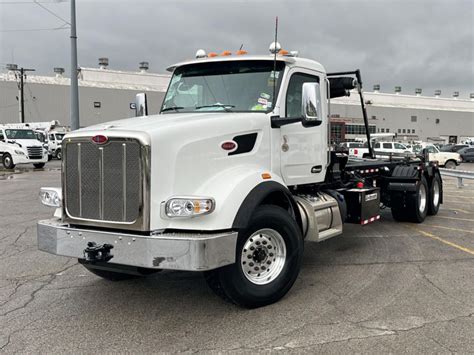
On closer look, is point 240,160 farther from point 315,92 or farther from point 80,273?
point 80,273

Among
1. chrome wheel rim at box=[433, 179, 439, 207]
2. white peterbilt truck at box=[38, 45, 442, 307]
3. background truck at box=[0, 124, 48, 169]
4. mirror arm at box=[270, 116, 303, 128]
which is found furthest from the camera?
background truck at box=[0, 124, 48, 169]

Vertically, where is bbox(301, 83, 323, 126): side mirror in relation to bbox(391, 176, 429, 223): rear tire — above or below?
above

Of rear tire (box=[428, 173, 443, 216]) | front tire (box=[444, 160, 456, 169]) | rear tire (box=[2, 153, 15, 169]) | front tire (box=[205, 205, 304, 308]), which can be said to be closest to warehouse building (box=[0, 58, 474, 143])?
front tire (box=[444, 160, 456, 169])

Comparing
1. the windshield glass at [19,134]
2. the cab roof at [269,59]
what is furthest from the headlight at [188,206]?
the windshield glass at [19,134]

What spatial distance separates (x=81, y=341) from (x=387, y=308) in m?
2.90

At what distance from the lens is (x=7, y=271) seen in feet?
19.2

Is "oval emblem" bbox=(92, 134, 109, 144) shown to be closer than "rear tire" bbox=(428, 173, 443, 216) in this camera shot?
Yes

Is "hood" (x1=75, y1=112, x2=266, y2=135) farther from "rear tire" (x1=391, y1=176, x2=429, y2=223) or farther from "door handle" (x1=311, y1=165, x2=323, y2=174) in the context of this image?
"rear tire" (x1=391, y1=176, x2=429, y2=223)

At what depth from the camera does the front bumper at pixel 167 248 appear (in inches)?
148

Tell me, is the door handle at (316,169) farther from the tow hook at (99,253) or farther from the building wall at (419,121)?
the building wall at (419,121)

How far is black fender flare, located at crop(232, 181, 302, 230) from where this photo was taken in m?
4.07

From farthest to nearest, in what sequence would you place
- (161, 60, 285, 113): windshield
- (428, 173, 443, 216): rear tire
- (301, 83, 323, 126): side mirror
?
1. (428, 173, 443, 216): rear tire
2. (161, 60, 285, 113): windshield
3. (301, 83, 323, 126): side mirror

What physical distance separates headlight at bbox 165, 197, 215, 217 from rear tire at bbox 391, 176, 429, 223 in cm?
608

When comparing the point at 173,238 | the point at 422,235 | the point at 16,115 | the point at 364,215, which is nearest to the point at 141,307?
the point at 173,238
